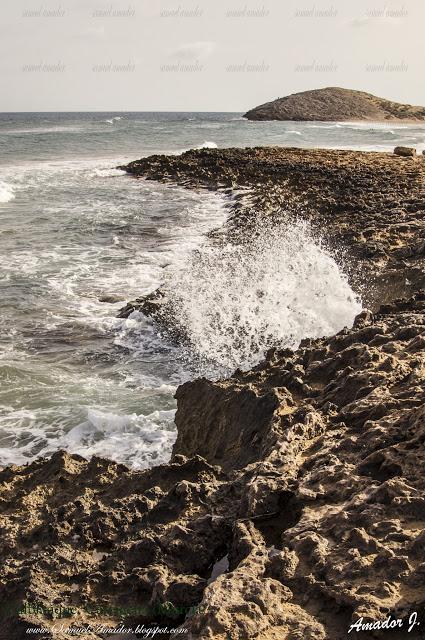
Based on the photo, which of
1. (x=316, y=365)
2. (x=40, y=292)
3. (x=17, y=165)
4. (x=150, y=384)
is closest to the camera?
(x=316, y=365)

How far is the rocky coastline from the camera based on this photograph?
9.27 ft

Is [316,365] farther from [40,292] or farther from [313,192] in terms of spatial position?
[313,192]

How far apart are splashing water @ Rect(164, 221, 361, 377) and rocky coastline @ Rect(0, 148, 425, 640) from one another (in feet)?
6.63

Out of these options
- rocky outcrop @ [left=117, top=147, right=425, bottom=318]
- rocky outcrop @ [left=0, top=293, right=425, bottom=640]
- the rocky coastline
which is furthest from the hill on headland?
rocky outcrop @ [left=0, top=293, right=425, bottom=640]

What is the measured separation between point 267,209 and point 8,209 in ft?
26.6

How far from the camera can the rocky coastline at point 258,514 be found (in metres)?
2.82

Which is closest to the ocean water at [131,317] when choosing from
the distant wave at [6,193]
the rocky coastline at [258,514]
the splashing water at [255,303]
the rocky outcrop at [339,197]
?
the splashing water at [255,303]

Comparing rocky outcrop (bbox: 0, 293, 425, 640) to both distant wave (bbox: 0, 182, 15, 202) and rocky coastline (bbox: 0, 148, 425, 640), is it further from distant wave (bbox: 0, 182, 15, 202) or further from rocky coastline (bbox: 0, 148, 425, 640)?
distant wave (bbox: 0, 182, 15, 202)

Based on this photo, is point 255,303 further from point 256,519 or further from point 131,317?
point 256,519

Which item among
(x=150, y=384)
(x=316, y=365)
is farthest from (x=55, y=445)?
(x=316, y=365)

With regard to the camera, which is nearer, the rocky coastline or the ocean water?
the rocky coastline

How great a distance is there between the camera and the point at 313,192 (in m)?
16.6

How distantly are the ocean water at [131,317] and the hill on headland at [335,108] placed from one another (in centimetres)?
6147

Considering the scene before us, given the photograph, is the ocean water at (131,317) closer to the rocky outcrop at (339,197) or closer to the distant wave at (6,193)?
the rocky outcrop at (339,197)
